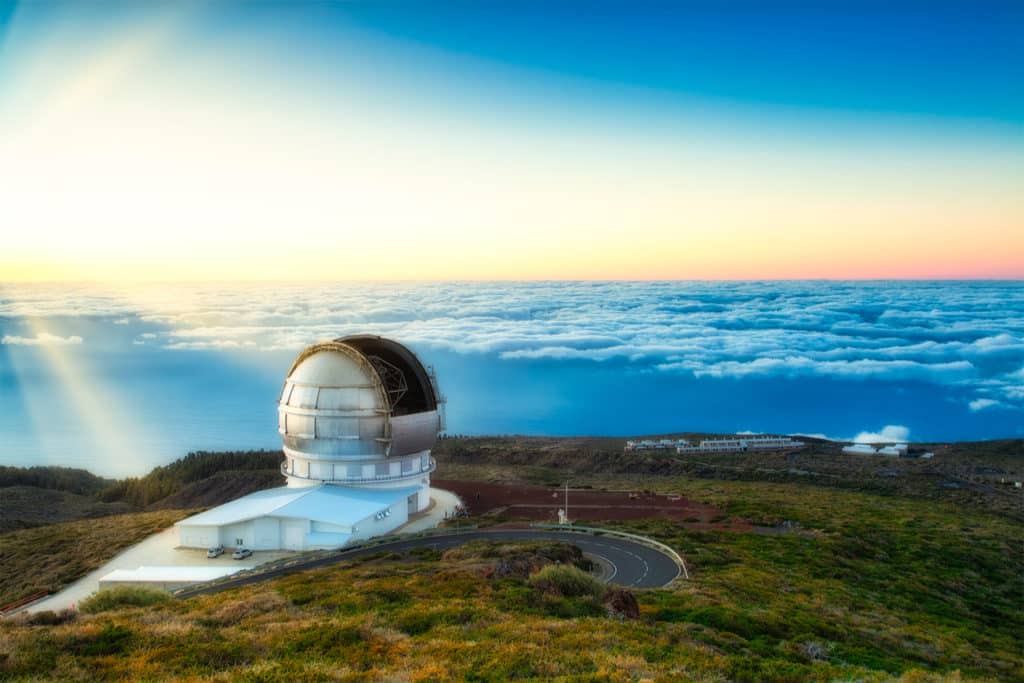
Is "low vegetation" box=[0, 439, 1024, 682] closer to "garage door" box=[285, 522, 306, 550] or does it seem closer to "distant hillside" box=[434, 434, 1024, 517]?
"garage door" box=[285, 522, 306, 550]

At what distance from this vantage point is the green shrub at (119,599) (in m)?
16.1

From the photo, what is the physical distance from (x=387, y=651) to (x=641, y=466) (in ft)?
125

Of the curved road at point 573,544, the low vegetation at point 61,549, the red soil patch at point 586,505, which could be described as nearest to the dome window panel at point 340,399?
the curved road at point 573,544

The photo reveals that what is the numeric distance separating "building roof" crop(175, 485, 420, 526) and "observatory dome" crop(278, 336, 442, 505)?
2.78 feet

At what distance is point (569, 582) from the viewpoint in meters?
16.0

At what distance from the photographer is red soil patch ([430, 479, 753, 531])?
98.1 ft

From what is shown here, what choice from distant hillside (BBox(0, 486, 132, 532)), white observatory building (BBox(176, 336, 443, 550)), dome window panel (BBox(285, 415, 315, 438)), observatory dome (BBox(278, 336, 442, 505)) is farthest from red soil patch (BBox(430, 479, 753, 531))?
distant hillside (BBox(0, 486, 132, 532))

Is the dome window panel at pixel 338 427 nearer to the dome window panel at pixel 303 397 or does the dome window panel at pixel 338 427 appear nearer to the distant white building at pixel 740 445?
the dome window panel at pixel 303 397

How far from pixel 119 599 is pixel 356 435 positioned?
12709mm

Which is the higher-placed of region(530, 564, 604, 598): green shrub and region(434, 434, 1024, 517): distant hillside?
region(530, 564, 604, 598): green shrub

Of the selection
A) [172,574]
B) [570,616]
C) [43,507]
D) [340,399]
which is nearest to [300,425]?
[340,399]

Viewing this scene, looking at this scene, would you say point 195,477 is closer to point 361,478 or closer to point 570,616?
point 361,478

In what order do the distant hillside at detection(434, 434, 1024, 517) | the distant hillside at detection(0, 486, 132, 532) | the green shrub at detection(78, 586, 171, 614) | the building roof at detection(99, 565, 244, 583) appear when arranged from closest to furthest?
the green shrub at detection(78, 586, 171, 614), the building roof at detection(99, 565, 244, 583), the distant hillside at detection(0, 486, 132, 532), the distant hillside at detection(434, 434, 1024, 517)

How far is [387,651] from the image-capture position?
11.7 metres
